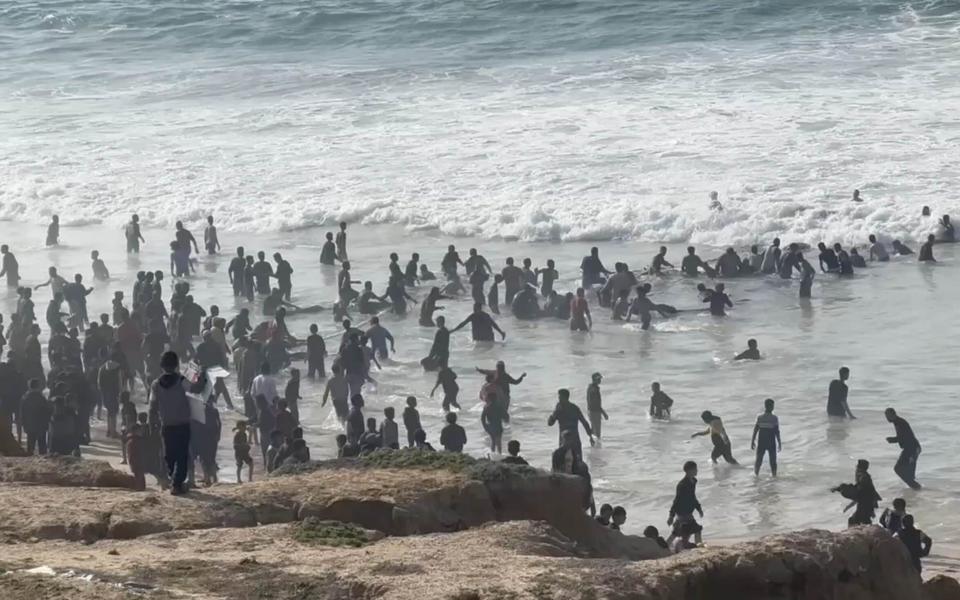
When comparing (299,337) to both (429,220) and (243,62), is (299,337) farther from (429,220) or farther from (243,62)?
(243,62)

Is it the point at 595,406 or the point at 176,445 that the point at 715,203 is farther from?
the point at 176,445

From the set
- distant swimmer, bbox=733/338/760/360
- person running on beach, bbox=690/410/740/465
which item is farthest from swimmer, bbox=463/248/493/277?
person running on beach, bbox=690/410/740/465

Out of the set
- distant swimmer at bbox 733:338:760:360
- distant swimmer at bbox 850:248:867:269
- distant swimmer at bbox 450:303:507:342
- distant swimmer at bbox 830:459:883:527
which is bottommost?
distant swimmer at bbox 830:459:883:527

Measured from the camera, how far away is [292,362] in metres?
26.3

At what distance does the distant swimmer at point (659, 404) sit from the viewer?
22422mm

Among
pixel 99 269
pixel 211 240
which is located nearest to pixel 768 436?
pixel 99 269

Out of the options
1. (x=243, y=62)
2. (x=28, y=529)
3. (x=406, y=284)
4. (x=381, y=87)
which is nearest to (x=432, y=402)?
(x=406, y=284)

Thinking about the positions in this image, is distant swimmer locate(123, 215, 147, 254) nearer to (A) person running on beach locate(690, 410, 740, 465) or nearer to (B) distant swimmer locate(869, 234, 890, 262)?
(B) distant swimmer locate(869, 234, 890, 262)

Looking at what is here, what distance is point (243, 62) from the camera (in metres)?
57.6

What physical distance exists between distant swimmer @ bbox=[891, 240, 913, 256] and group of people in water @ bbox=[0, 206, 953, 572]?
0.04m

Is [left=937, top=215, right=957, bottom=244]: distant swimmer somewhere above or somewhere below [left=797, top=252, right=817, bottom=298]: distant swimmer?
above

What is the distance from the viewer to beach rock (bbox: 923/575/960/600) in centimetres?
1286

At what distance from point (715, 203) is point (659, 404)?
14.5m

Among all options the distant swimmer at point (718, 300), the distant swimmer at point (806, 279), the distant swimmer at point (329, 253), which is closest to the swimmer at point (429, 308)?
the distant swimmer at point (718, 300)
